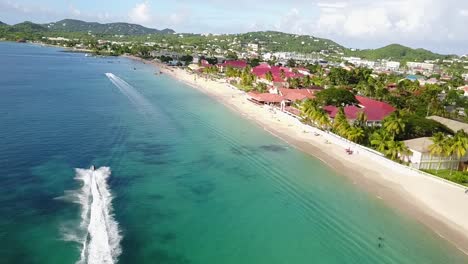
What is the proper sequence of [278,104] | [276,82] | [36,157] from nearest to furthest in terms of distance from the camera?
1. [36,157]
2. [278,104]
3. [276,82]

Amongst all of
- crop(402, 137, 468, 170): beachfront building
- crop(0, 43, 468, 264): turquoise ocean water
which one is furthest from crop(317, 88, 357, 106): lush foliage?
crop(402, 137, 468, 170): beachfront building

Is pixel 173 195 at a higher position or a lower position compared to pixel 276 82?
lower

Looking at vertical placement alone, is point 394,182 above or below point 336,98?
below

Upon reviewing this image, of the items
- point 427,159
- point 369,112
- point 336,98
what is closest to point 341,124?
point 427,159

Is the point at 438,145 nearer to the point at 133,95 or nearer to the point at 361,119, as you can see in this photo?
the point at 361,119

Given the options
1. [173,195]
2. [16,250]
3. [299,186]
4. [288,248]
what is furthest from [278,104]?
[16,250]

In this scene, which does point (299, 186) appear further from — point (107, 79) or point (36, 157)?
point (107, 79)
